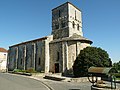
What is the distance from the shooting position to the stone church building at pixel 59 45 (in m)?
32.7

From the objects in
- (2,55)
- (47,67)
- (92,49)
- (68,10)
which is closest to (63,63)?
(47,67)

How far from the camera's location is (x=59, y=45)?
113 feet

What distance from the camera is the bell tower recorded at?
36.1 m

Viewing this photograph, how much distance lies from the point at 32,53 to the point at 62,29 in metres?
9.92

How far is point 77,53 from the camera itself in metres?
32.3

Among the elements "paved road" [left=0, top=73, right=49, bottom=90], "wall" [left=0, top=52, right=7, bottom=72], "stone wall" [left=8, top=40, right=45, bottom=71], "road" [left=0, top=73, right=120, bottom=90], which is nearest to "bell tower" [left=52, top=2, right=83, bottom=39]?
"stone wall" [left=8, top=40, right=45, bottom=71]

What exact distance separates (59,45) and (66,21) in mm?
6343

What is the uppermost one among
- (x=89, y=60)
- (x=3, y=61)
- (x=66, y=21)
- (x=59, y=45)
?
(x=66, y=21)

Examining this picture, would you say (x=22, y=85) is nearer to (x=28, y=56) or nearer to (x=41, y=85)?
(x=41, y=85)

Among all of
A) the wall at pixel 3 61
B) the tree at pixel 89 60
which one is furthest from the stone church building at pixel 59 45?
the wall at pixel 3 61

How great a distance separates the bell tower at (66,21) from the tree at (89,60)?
22.9 feet

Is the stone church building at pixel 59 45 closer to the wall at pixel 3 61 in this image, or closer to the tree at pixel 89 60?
the tree at pixel 89 60

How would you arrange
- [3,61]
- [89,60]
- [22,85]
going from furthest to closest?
[3,61] → [89,60] → [22,85]

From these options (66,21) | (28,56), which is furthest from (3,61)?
(66,21)
